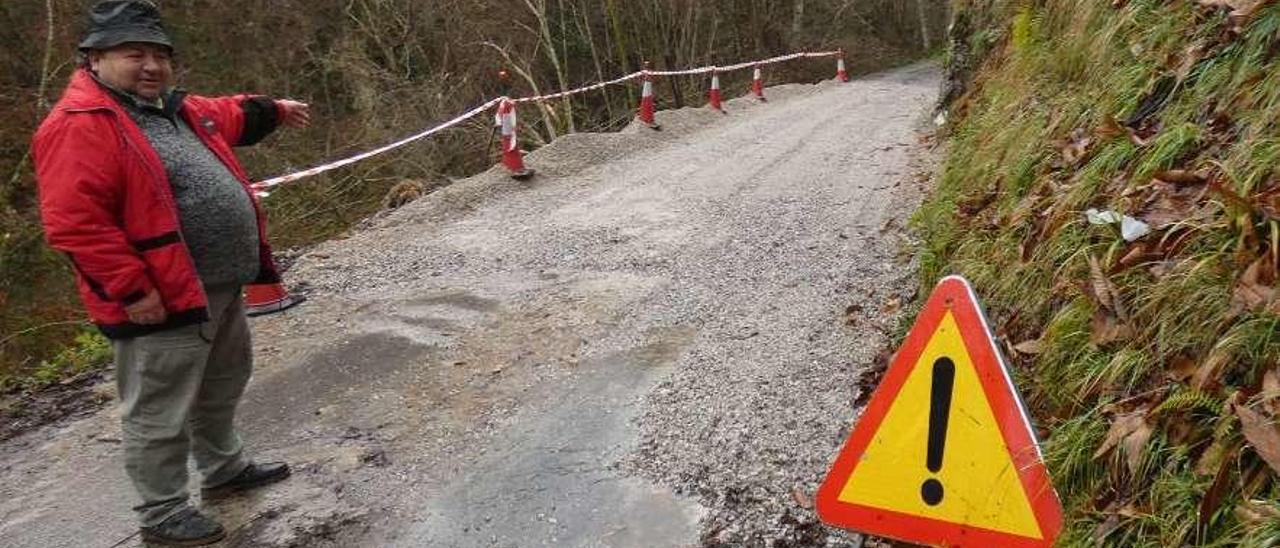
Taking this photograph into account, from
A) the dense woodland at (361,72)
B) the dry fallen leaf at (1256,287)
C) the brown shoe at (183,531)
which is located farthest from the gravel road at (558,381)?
the dense woodland at (361,72)

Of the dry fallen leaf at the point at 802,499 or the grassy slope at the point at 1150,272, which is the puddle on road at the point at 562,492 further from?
the grassy slope at the point at 1150,272

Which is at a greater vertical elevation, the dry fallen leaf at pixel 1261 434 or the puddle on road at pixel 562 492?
the dry fallen leaf at pixel 1261 434

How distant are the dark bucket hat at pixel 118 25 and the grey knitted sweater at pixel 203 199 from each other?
190 millimetres

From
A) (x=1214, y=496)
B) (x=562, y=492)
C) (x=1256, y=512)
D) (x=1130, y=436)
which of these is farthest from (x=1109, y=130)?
(x=562, y=492)

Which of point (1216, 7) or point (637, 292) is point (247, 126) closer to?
point (637, 292)

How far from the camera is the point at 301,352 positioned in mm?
5477

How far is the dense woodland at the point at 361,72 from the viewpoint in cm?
1256

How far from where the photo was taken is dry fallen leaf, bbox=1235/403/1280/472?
193 cm

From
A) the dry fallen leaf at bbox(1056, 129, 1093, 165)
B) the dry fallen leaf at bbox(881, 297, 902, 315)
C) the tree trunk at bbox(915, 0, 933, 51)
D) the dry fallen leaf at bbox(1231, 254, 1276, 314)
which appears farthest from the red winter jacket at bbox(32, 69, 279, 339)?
the tree trunk at bbox(915, 0, 933, 51)

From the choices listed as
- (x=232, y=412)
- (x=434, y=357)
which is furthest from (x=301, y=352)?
(x=232, y=412)

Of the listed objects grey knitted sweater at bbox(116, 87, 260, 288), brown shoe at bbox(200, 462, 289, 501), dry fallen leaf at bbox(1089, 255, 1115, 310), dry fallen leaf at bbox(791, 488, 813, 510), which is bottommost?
dry fallen leaf at bbox(791, 488, 813, 510)

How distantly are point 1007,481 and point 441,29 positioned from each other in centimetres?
2118

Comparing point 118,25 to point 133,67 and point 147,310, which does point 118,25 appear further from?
point 147,310

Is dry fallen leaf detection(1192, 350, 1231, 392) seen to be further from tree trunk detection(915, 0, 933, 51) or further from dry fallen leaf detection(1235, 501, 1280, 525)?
tree trunk detection(915, 0, 933, 51)
